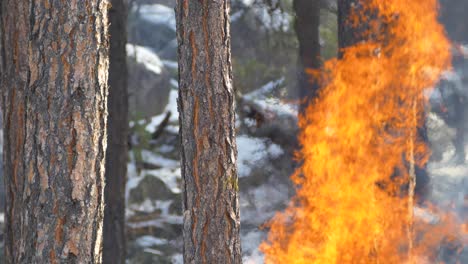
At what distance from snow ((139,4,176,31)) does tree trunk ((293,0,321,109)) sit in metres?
7.19

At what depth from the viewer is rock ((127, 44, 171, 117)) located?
16.2 m

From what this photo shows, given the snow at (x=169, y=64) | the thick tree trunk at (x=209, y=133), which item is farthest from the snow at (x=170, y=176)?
the thick tree trunk at (x=209, y=133)

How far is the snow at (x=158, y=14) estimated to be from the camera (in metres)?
16.7

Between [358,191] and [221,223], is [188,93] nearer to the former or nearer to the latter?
[221,223]

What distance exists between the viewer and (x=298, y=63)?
9508 mm

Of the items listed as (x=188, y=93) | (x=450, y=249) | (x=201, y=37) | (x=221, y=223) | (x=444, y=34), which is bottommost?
(x=450, y=249)

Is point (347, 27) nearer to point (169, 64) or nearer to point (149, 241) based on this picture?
point (149, 241)

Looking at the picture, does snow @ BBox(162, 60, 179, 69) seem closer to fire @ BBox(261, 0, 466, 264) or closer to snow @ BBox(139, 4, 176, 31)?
snow @ BBox(139, 4, 176, 31)

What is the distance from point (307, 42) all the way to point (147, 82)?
311 inches

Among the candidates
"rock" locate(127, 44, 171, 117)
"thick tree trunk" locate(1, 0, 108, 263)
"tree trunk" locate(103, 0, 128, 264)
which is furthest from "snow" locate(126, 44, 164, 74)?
"thick tree trunk" locate(1, 0, 108, 263)

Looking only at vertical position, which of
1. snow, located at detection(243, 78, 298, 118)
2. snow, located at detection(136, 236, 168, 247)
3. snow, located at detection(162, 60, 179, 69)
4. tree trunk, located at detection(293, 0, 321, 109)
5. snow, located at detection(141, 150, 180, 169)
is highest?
snow, located at detection(162, 60, 179, 69)

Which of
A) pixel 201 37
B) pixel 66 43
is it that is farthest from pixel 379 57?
pixel 66 43

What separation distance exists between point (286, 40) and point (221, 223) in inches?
189

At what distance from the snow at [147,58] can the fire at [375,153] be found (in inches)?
343
